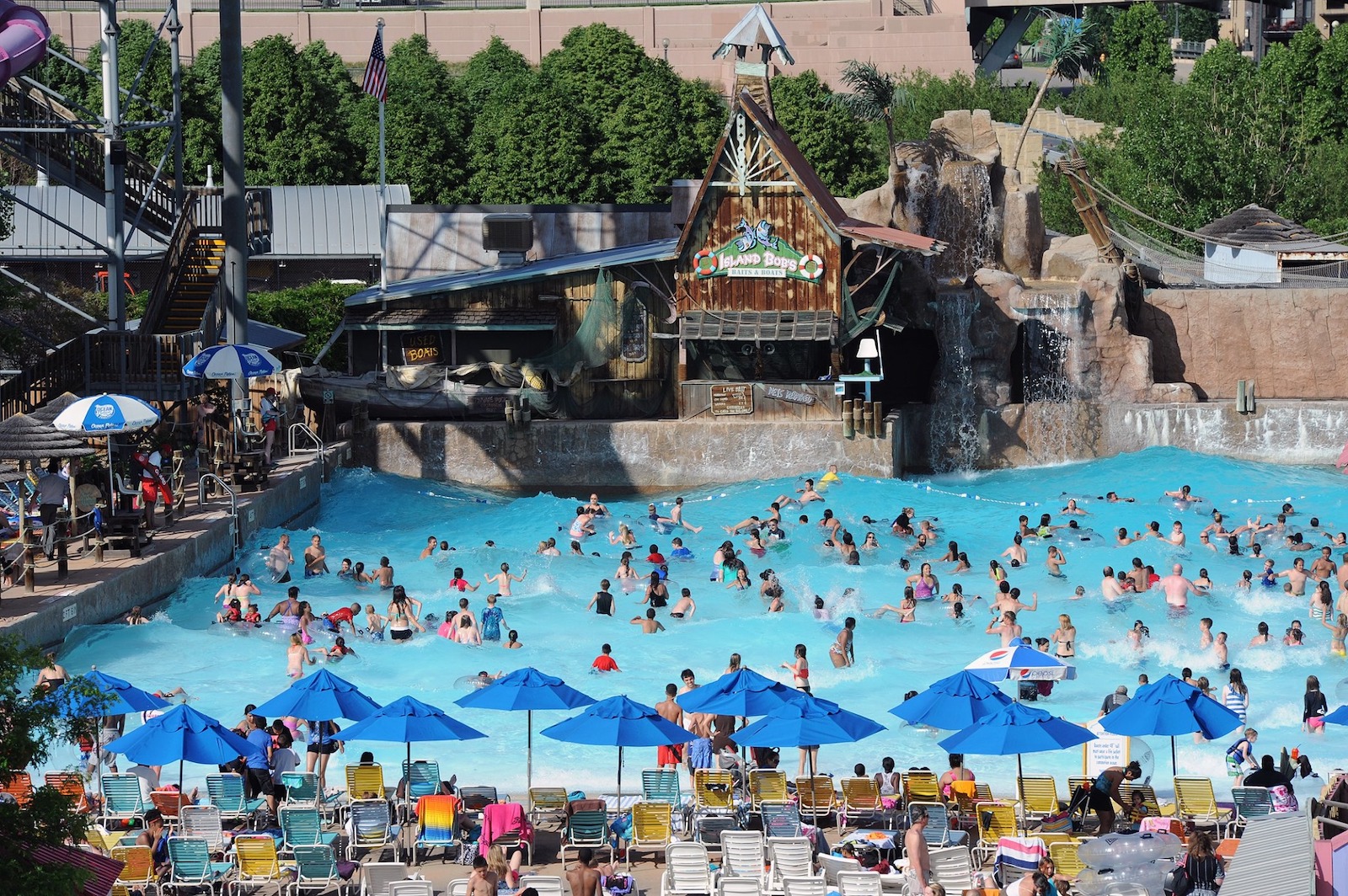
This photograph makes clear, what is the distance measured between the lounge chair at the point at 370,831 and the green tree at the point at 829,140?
43.9 metres

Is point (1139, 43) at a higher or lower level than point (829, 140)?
higher

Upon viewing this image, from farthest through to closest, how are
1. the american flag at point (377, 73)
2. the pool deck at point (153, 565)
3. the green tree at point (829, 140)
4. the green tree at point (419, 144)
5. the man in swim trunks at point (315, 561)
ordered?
1. the green tree at point (829, 140)
2. the green tree at point (419, 144)
3. the american flag at point (377, 73)
4. the man in swim trunks at point (315, 561)
5. the pool deck at point (153, 565)

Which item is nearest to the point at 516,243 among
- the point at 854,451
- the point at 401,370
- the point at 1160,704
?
the point at 401,370

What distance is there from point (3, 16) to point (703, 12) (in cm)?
4972

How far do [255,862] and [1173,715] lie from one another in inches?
341

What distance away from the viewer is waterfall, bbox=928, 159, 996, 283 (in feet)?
137

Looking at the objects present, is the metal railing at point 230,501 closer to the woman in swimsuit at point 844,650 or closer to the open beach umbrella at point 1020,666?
the woman in swimsuit at point 844,650

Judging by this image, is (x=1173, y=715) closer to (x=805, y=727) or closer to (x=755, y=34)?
(x=805, y=727)

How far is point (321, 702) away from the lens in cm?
1755

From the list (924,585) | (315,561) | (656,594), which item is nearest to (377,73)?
(315,561)

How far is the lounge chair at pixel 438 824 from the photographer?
16797mm

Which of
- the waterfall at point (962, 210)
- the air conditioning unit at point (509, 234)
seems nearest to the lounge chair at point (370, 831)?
the air conditioning unit at point (509, 234)

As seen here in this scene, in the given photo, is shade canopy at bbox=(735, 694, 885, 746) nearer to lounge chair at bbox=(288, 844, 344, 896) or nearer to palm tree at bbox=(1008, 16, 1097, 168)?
lounge chair at bbox=(288, 844, 344, 896)

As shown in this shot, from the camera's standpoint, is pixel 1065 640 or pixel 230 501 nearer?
pixel 1065 640
